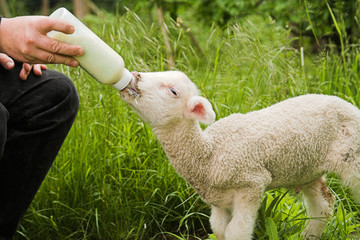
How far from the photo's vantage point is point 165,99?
1939 millimetres

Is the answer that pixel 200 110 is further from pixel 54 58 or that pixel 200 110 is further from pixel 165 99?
pixel 54 58

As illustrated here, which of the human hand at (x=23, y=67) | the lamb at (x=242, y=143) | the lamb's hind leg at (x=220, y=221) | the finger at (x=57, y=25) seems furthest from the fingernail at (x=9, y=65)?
the lamb's hind leg at (x=220, y=221)

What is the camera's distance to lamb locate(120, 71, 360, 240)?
1.95 m

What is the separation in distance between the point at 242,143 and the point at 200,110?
9.4 inches

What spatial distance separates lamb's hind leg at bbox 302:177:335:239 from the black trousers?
Result: 119cm

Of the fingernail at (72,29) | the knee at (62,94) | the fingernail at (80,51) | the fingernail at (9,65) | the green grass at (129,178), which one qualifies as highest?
the fingernail at (72,29)

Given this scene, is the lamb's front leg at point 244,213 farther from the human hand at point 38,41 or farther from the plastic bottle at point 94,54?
the human hand at point 38,41

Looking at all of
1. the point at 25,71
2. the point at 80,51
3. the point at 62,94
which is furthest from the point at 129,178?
the point at 80,51

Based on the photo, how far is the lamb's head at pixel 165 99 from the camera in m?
1.92

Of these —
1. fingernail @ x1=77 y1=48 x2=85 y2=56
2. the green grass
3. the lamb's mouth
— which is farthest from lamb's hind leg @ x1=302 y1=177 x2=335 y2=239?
fingernail @ x1=77 y1=48 x2=85 y2=56

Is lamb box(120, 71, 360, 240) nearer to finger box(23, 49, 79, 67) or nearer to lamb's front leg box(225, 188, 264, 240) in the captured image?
lamb's front leg box(225, 188, 264, 240)

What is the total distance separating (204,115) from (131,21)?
139cm

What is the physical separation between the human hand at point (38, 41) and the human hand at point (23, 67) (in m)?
0.13

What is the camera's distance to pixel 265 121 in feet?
6.93
